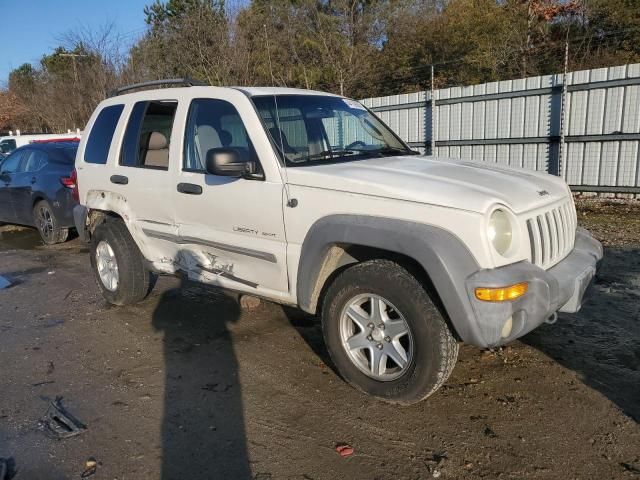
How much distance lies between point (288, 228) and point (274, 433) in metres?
1.28

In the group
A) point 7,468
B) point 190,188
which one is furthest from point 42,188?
point 7,468

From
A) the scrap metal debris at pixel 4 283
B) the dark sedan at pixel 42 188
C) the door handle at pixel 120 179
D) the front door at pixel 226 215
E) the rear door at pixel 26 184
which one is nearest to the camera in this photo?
the front door at pixel 226 215

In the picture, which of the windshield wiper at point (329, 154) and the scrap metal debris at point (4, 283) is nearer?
the windshield wiper at point (329, 154)

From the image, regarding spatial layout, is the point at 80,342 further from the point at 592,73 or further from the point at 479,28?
the point at 479,28

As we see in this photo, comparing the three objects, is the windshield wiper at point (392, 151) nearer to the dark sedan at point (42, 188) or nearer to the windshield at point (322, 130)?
the windshield at point (322, 130)

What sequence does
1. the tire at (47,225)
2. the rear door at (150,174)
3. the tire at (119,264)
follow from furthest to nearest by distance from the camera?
the tire at (47,225) < the tire at (119,264) < the rear door at (150,174)

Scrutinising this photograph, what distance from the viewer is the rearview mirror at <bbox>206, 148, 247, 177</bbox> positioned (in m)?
3.53

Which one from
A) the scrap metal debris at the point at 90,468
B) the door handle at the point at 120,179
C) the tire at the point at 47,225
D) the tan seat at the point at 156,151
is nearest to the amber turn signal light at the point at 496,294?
the scrap metal debris at the point at 90,468

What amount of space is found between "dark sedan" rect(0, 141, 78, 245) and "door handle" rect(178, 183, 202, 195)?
15.4ft

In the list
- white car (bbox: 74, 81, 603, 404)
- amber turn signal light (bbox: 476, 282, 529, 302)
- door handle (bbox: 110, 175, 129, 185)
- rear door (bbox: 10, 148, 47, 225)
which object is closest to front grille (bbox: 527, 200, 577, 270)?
white car (bbox: 74, 81, 603, 404)

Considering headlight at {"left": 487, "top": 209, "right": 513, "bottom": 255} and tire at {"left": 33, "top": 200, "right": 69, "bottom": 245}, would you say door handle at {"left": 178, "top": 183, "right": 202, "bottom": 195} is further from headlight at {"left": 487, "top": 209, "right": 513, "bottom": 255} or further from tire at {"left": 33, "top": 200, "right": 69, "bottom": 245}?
tire at {"left": 33, "top": 200, "right": 69, "bottom": 245}

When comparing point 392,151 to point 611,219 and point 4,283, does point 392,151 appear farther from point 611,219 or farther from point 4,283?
point 611,219

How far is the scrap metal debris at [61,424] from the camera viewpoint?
317cm

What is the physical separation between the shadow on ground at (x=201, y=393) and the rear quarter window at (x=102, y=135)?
1.59m
